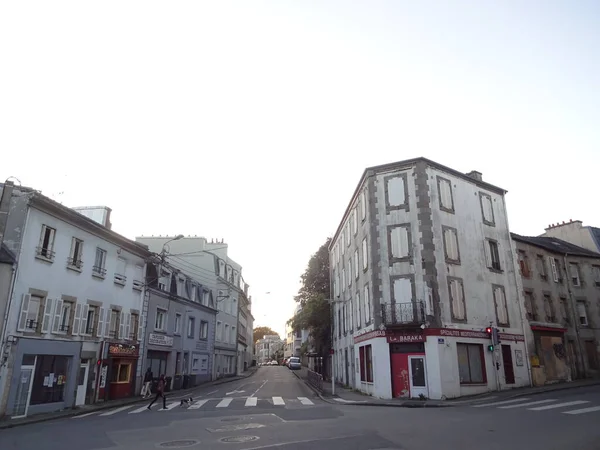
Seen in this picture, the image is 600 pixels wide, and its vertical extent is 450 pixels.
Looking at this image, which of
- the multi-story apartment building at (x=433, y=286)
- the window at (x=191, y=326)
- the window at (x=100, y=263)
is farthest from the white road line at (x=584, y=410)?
the window at (x=191, y=326)

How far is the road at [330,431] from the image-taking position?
31.6 ft

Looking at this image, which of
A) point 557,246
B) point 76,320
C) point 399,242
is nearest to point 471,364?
point 399,242

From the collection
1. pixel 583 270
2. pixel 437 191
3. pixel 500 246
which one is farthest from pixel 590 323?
pixel 437 191

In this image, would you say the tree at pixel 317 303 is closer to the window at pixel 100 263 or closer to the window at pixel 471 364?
the window at pixel 471 364

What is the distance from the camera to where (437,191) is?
2520 centimetres

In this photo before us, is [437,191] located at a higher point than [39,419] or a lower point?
higher

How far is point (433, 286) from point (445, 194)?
20.0 feet

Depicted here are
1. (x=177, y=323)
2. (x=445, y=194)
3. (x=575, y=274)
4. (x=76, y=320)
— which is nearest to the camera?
(x=76, y=320)

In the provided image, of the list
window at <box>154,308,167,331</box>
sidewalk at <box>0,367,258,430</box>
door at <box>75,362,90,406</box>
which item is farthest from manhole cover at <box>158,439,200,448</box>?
window at <box>154,308,167,331</box>

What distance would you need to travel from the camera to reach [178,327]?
33969mm

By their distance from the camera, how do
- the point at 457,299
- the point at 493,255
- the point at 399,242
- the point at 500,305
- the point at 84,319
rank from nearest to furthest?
the point at 84,319 < the point at 457,299 < the point at 399,242 < the point at 500,305 < the point at 493,255

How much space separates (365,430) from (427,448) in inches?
105

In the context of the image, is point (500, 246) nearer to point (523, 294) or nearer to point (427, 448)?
point (523, 294)

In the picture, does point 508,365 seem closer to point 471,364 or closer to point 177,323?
point 471,364
